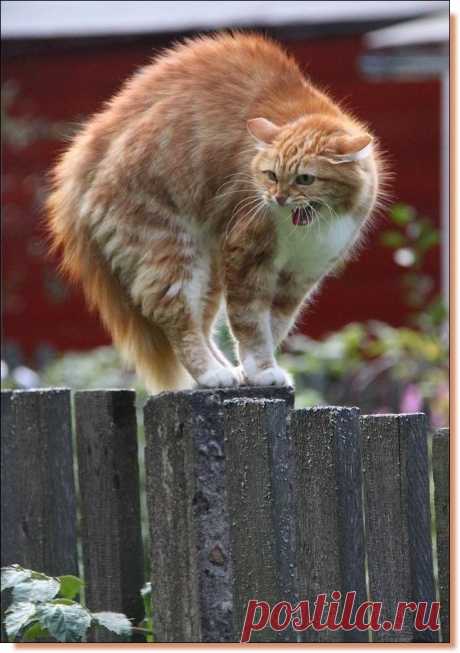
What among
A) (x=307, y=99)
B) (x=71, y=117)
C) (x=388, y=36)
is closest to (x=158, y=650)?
(x=307, y=99)

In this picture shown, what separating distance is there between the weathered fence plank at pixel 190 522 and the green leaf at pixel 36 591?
29 cm

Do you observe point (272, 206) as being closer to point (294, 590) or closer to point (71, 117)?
point (294, 590)

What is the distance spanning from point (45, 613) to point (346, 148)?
1.42 metres

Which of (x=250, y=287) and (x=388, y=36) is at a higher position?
(x=388, y=36)

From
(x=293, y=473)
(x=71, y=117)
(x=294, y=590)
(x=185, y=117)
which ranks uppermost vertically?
(x=71, y=117)

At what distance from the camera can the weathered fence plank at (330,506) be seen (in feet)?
7.48

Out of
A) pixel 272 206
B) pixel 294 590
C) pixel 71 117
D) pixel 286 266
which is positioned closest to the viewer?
pixel 294 590

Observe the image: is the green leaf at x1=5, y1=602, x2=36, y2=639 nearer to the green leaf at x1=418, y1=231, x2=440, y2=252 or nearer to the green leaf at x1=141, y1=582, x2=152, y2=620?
the green leaf at x1=141, y1=582, x2=152, y2=620

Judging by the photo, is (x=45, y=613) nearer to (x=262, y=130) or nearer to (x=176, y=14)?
(x=262, y=130)

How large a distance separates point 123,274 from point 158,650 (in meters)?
1.05

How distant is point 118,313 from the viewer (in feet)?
10.9

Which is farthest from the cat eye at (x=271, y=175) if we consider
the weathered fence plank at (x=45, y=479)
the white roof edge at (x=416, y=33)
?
the white roof edge at (x=416, y=33)

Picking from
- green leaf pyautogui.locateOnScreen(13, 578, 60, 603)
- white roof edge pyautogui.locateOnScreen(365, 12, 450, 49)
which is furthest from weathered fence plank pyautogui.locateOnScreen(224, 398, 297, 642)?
white roof edge pyautogui.locateOnScreen(365, 12, 450, 49)

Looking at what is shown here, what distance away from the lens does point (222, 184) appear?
3.17m
